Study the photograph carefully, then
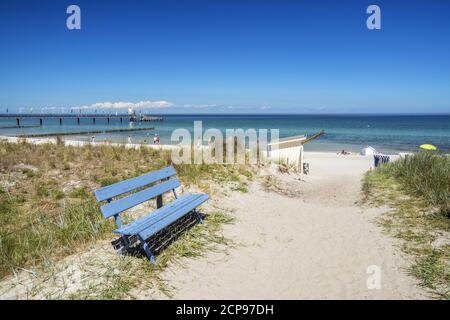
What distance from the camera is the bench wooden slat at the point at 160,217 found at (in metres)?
3.94

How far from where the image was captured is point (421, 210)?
6.54 metres

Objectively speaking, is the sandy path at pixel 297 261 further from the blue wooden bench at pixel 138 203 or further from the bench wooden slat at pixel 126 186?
the bench wooden slat at pixel 126 186

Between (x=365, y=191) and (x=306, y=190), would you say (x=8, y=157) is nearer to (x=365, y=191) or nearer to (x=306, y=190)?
(x=306, y=190)

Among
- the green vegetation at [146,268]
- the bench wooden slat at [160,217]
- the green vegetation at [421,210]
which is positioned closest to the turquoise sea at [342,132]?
the bench wooden slat at [160,217]

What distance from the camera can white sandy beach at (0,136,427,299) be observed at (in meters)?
3.66

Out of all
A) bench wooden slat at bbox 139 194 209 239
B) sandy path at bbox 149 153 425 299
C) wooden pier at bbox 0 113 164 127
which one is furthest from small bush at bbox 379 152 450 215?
wooden pier at bbox 0 113 164 127

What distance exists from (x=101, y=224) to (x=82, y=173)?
14.0 ft

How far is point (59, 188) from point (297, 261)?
18.6ft

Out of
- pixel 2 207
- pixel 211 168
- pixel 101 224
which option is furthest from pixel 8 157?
pixel 101 224

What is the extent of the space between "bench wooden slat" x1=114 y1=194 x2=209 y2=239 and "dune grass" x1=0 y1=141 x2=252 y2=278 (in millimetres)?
863

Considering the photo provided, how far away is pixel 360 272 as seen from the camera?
415 cm

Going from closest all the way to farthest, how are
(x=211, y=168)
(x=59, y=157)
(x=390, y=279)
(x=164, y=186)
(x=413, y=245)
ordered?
(x=390, y=279)
(x=413, y=245)
(x=164, y=186)
(x=211, y=168)
(x=59, y=157)

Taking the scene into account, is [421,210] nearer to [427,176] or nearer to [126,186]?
[427,176]

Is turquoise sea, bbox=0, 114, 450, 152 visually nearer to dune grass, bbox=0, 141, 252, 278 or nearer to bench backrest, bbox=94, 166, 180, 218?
dune grass, bbox=0, 141, 252, 278
